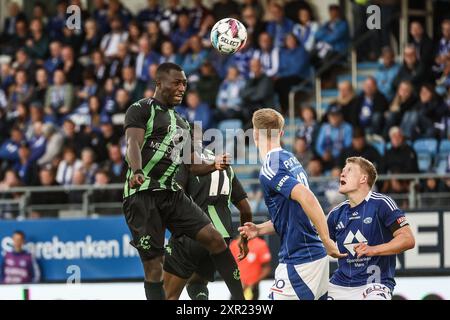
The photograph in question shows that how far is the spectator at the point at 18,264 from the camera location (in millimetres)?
15695

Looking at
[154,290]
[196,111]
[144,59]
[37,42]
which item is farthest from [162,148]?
[37,42]

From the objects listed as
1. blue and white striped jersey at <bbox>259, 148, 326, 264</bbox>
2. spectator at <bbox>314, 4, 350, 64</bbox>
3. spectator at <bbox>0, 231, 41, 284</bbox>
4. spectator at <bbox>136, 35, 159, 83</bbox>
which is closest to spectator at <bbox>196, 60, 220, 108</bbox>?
spectator at <bbox>136, 35, 159, 83</bbox>

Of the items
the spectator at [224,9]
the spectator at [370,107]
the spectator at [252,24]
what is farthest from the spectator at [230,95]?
the spectator at [370,107]

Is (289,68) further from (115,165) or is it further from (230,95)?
(115,165)

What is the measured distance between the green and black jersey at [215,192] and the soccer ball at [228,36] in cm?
125

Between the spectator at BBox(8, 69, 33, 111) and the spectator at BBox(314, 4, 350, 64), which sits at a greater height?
the spectator at BBox(314, 4, 350, 64)

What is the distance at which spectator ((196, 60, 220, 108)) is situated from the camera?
1845cm

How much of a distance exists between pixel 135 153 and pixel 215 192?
1.91 metres

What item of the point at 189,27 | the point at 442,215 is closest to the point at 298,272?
the point at 442,215

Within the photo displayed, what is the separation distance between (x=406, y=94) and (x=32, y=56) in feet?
28.0

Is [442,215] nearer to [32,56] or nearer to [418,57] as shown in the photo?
[418,57]

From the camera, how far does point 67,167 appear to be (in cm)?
1756

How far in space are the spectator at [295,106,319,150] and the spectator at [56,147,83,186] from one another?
3889 mm

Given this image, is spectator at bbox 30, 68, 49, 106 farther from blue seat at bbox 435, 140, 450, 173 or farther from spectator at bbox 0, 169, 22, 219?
blue seat at bbox 435, 140, 450, 173
